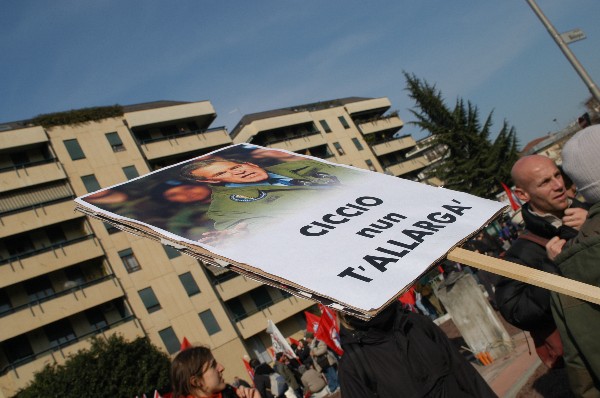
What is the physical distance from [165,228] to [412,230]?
3.49 feet

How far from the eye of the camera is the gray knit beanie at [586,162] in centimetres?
186

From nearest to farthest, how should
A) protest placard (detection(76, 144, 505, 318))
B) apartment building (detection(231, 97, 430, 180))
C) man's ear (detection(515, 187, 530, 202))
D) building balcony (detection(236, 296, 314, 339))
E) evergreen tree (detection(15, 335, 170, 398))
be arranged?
1. protest placard (detection(76, 144, 505, 318))
2. man's ear (detection(515, 187, 530, 202))
3. evergreen tree (detection(15, 335, 170, 398))
4. building balcony (detection(236, 296, 314, 339))
5. apartment building (detection(231, 97, 430, 180))

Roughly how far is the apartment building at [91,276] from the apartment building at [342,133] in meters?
10.2

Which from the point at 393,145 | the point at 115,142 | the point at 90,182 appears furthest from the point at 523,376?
the point at 393,145

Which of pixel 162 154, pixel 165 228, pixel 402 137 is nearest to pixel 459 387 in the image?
pixel 165 228

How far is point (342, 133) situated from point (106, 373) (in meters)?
29.0

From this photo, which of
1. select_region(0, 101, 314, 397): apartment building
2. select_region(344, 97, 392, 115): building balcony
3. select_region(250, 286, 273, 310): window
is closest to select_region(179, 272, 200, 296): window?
select_region(0, 101, 314, 397): apartment building

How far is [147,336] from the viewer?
2567 cm

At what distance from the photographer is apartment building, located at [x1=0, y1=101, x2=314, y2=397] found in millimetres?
24031

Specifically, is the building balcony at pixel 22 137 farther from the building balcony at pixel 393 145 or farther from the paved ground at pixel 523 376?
the building balcony at pixel 393 145

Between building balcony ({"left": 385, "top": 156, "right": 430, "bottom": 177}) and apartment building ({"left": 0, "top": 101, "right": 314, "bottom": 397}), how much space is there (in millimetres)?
19409

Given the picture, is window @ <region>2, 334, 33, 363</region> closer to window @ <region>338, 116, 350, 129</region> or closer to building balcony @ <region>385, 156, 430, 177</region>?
window @ <region>338, 116, 350, 129</region>

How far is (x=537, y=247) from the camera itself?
274cm

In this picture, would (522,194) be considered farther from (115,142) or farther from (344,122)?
(344,122)
